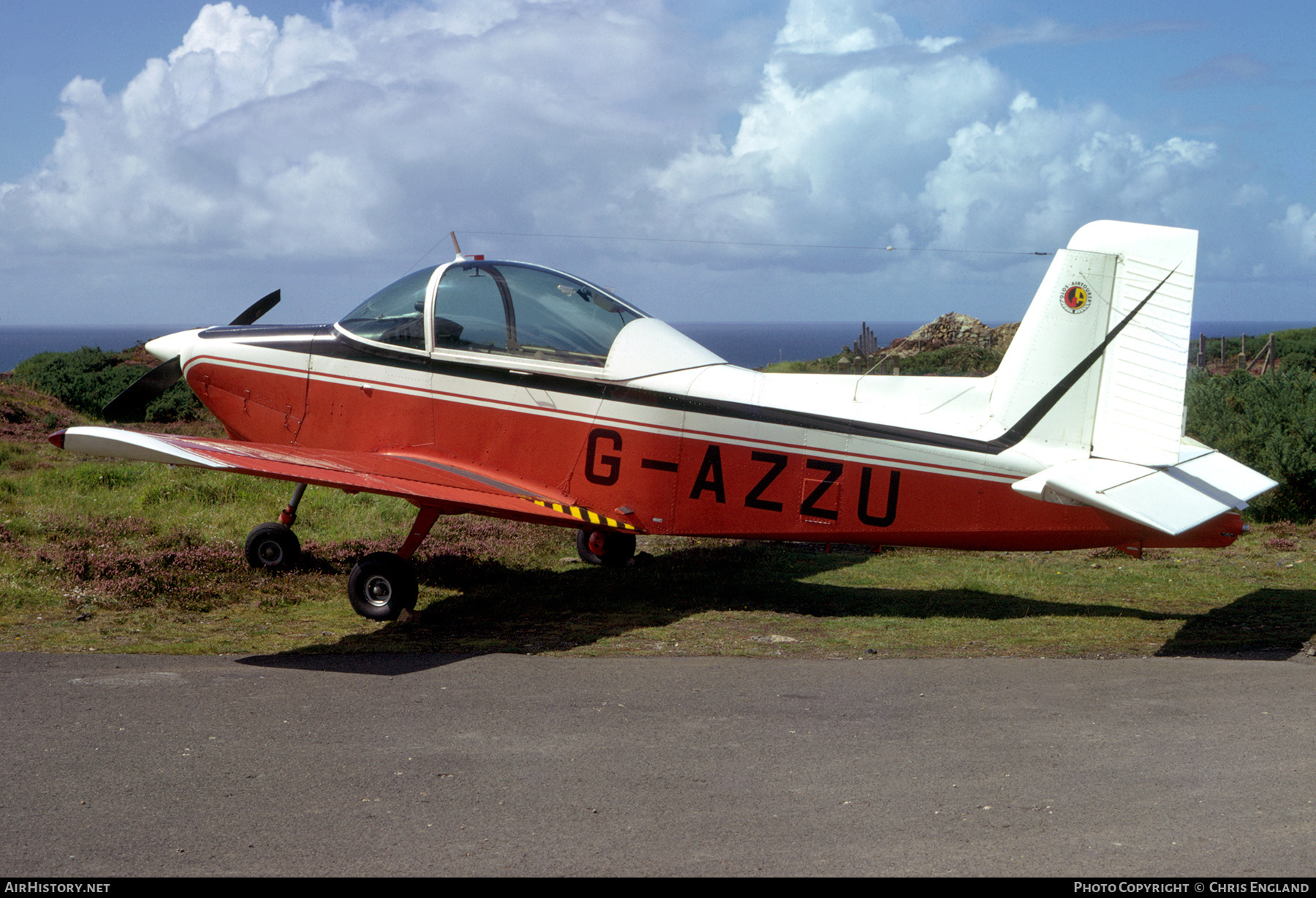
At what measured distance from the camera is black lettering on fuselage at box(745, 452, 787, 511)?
23.5 feet

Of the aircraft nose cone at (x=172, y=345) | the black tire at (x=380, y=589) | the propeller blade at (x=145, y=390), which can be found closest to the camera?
the black tire at (x=380, y=589)

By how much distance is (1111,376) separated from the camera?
6.56 metres

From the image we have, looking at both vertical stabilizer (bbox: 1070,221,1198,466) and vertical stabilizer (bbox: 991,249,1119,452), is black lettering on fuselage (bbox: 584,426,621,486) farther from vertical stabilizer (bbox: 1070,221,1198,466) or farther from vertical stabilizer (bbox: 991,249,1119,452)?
vertical stabilizer (bbox: 1070,221,1198,466)

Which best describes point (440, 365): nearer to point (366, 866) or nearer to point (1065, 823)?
point (366, 866)

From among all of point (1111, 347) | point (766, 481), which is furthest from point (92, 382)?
point (1111, 347)

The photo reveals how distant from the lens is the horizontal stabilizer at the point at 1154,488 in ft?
19.2

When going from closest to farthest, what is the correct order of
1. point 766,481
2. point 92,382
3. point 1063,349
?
point 1063,349 → point 766,481 → point 92,382

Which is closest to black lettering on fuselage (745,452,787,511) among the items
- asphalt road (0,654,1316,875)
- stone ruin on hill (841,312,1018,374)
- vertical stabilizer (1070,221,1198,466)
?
asphalt road (0,654,1316,875)

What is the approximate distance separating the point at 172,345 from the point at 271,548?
214 cm

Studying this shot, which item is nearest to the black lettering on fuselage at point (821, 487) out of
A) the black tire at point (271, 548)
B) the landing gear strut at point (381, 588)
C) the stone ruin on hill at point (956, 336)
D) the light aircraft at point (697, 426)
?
the light aircraft at point (697, 426)

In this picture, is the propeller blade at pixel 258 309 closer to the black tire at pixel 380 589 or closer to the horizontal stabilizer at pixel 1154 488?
the black tire at pixel 380 589

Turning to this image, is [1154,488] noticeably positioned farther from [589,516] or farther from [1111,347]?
[589,516]

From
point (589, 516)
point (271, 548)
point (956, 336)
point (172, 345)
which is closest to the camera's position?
point (589, 516)

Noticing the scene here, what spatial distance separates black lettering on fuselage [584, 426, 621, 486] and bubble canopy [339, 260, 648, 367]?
54cm
